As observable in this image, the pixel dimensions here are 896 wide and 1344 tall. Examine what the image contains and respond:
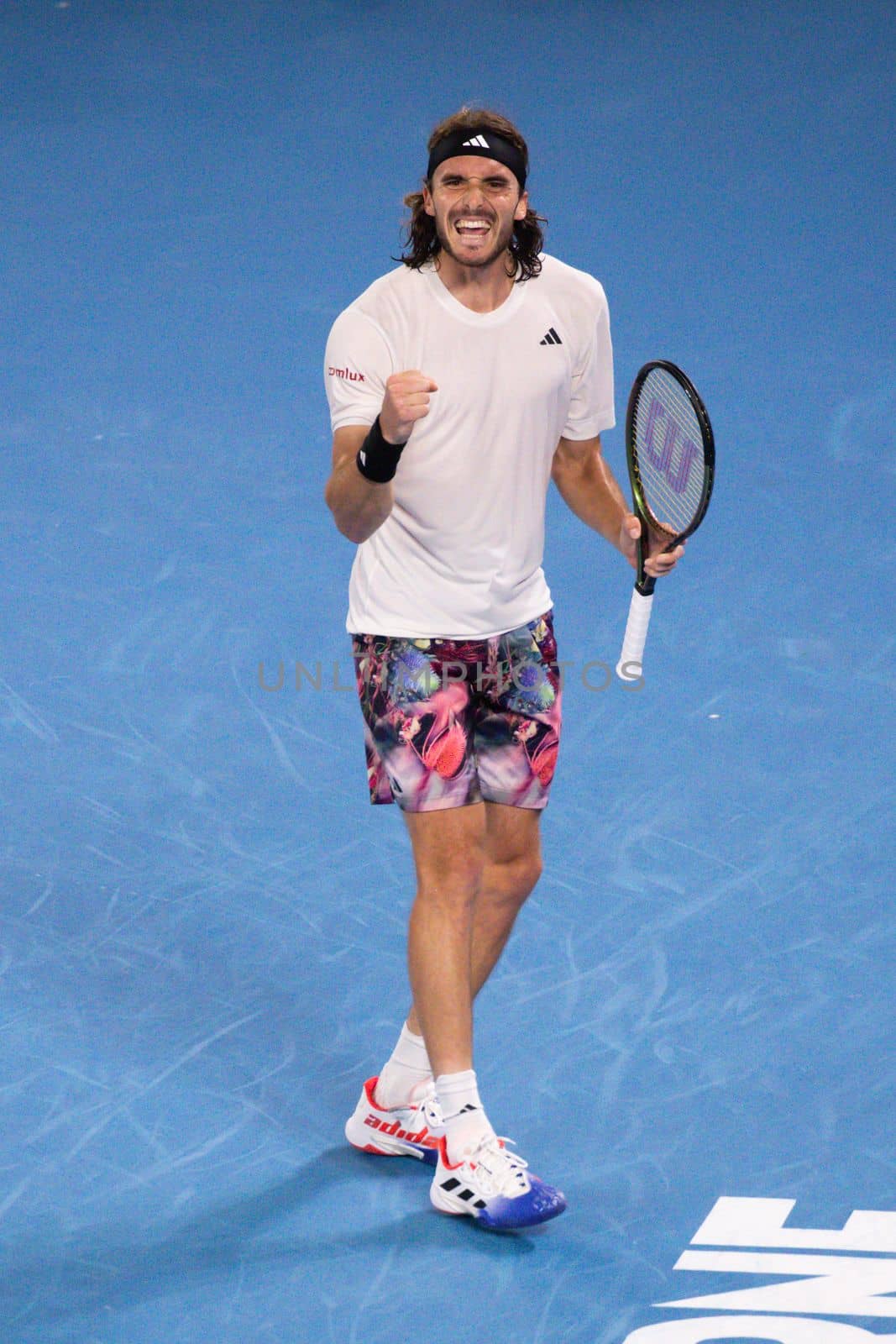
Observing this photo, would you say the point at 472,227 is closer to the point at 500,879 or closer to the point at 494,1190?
the point at 500,879

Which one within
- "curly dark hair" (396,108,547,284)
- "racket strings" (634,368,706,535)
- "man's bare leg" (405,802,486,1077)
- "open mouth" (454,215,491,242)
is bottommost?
"man's bare leg" (405,802,486,1077)

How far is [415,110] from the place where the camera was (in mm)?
9523

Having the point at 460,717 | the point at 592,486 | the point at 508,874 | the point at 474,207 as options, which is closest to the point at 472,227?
the point at 474,207

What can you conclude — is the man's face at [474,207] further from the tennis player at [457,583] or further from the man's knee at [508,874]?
the man's knee at [508,874]

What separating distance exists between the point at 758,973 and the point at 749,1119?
0.56 meters

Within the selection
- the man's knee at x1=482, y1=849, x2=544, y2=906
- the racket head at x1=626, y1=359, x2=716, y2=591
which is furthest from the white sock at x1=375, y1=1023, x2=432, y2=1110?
the racket head at x1=626, y1=359, x2=716, y2=591

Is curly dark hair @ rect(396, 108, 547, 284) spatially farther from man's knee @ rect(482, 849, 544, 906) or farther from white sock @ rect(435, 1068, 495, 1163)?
white sock @ rect(435, 1068, 495, 1163)

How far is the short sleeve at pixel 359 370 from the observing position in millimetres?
4051

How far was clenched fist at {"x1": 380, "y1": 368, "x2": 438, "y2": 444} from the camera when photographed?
3.72 m

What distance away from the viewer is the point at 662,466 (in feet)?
14.7

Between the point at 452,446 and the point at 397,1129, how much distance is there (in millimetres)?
1410

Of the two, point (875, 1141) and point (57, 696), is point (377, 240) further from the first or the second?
point (875, 1141)

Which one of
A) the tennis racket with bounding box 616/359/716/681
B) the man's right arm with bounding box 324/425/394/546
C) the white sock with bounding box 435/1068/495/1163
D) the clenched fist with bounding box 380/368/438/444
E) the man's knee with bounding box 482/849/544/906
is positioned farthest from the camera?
the man's knee with bounding box 482/849/544/906

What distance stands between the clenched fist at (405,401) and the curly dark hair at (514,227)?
1.77ft
